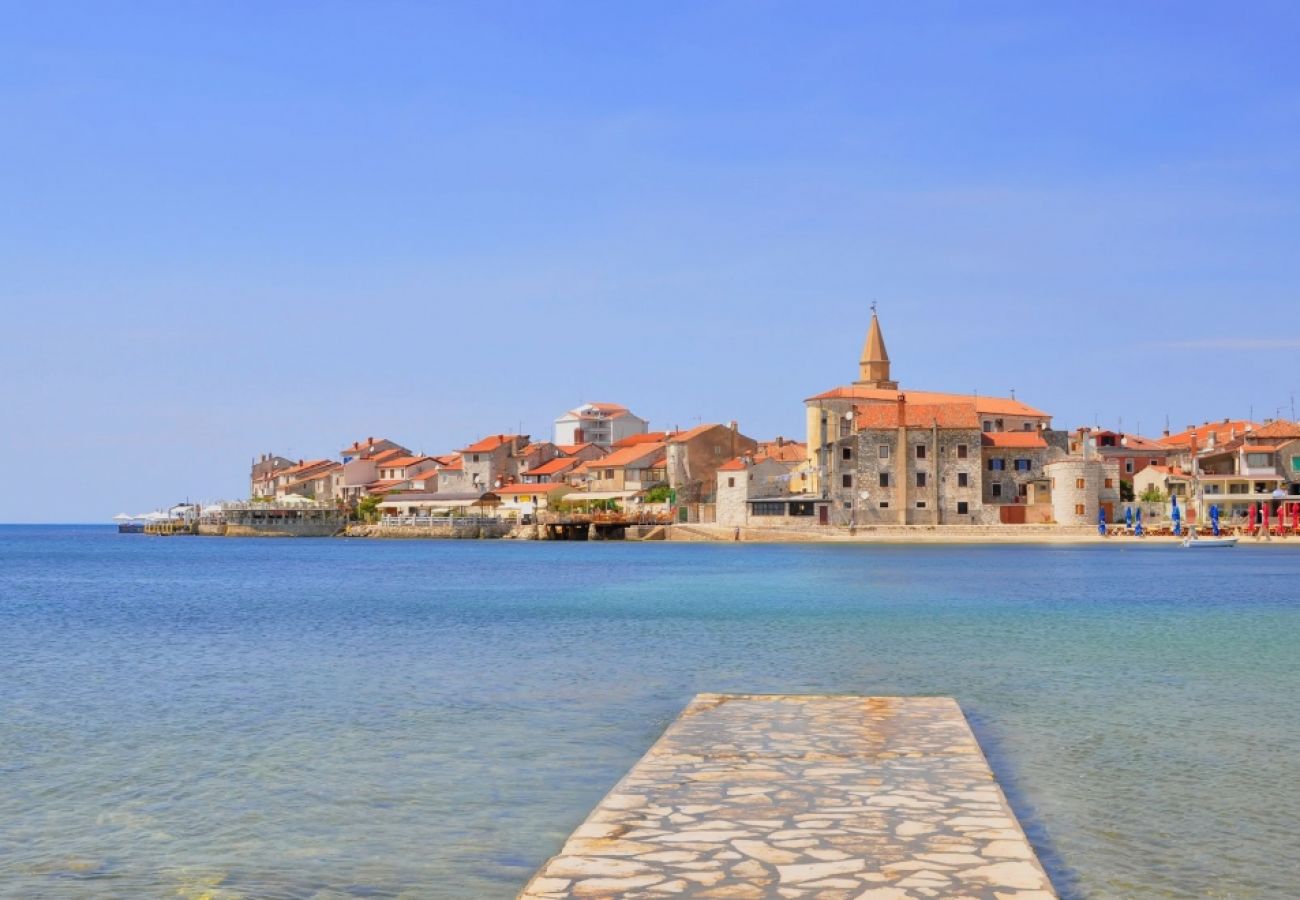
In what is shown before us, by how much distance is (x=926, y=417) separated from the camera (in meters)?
101

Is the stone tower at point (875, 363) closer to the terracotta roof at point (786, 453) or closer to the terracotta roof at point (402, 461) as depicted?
the terracotta roof at point (786, 453)

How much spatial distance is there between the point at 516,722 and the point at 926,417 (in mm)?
87338

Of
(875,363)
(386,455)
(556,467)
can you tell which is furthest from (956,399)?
(386,455)

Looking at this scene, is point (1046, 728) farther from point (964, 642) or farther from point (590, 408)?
point (590, 408)

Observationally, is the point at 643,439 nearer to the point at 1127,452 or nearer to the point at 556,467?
the point at 556,467

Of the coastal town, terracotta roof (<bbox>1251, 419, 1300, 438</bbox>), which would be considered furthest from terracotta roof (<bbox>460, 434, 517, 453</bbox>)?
terracotta roof (<bbox>1251, 419, 1300, 438</bbox>)

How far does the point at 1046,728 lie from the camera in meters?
15.7

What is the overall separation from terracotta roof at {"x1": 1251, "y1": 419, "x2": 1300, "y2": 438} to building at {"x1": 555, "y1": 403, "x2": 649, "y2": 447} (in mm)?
77710

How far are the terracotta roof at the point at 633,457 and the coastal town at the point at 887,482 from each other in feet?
0.70

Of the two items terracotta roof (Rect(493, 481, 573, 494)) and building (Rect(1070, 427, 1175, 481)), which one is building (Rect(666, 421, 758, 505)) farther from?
building (Rect(1070, 427, 1175, 481))

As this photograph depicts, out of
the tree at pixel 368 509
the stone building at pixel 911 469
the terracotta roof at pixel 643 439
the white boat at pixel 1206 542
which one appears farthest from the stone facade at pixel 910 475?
the tree at pixel 368 509

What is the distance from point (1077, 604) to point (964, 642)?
525 inches

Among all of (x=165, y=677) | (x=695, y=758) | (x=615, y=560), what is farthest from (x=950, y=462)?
(x=695, y=758)

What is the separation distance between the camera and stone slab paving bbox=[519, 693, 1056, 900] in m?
7.98
